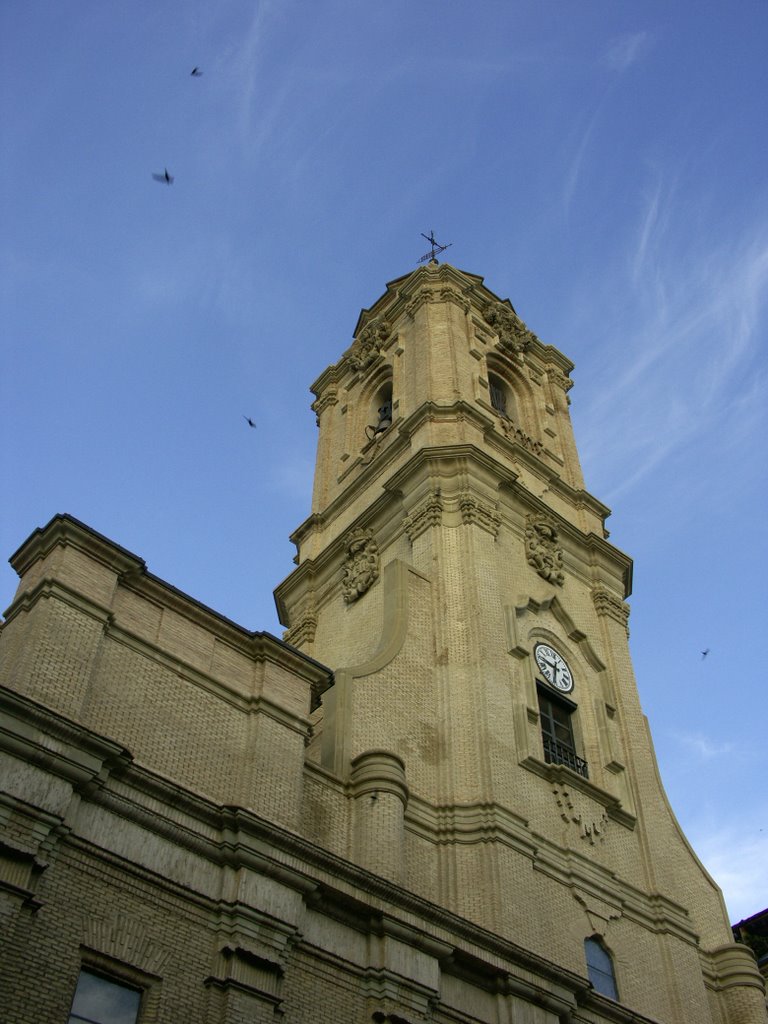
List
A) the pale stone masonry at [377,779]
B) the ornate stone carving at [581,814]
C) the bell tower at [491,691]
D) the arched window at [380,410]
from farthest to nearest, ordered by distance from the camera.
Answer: the arched window at [380,410] < the ornate stone carving at [581,814] < the bell tower at [491,691] < the pale stone masonry at [377,779]

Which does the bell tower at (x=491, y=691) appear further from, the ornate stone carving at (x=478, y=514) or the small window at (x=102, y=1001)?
the small window at (x=102, y=1001)

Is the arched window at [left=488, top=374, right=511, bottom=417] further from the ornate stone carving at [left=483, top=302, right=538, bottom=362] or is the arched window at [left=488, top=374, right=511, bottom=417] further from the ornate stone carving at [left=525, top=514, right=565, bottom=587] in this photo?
the ornate stone carving at [left=525, top=514, right=565, bottom=587]

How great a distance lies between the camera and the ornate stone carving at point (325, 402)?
36.6 meters

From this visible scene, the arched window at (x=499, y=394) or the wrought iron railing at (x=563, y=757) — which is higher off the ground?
the arched window at (x=499, y=394)

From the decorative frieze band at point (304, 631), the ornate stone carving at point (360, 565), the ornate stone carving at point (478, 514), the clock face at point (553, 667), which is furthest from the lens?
the decorative frieze band at point (304, 631)

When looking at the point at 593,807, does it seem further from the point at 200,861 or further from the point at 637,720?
the point at 200,861

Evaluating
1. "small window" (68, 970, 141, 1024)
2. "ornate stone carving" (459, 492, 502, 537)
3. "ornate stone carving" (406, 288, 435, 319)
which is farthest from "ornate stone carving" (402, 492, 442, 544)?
"small window" (68, 970, 141, 1024)

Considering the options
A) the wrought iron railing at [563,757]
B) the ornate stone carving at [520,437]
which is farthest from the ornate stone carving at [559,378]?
the wrought iron railing at [563,757]

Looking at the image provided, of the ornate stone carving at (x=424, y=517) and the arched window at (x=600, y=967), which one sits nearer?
the arched window at (x=600, y=967)

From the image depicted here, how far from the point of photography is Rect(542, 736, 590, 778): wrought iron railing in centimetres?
2278

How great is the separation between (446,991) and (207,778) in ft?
15.3

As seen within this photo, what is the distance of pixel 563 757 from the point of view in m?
23.2

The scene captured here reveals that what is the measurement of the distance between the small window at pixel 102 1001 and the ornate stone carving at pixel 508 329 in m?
25.2

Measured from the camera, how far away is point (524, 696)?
2291 cm
